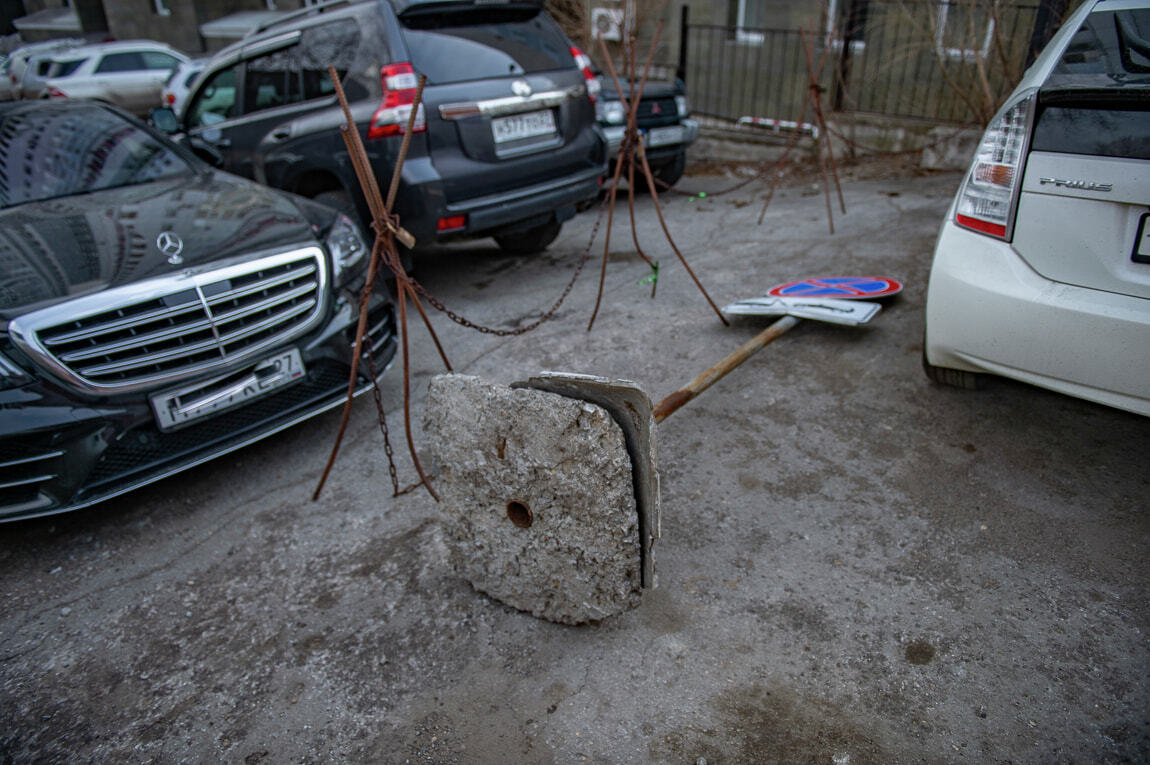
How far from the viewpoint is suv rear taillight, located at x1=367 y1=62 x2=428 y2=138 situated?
415 cm

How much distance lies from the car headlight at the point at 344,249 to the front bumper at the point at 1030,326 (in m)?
2.45

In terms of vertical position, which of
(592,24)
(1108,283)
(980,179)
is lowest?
(1108,283)

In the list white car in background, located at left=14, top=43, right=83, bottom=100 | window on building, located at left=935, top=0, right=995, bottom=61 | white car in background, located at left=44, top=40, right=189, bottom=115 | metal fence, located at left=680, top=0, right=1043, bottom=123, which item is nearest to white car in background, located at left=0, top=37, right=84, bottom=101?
white car in background, located at left=14, top=43, right=83, bottom=100

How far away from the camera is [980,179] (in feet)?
8.35

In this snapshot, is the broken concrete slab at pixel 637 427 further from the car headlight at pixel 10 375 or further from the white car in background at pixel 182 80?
the white car in background at pixel 182 80

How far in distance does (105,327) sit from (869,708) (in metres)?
2.73

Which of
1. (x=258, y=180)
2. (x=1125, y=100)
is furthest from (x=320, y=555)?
(x=258, y=180)

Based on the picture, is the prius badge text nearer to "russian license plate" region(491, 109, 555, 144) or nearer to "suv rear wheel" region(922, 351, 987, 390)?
"suv rear wheel" region(922, 351, 987, 390)

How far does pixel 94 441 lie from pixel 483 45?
332 cm

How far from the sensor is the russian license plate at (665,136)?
697 centimetres

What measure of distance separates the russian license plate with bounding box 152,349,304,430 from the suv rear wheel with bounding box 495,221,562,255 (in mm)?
3015

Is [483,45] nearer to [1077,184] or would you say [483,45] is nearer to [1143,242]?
[1077,184]

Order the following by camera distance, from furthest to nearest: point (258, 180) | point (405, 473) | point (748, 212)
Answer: point (748, 212) → point (258, 180) → point (405, 473)

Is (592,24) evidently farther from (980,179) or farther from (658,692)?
(658,692)
